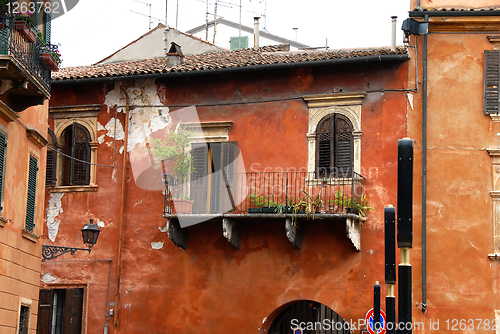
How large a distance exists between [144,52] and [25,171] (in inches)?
329

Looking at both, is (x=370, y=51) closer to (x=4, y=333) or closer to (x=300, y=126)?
(x=300, y=126)

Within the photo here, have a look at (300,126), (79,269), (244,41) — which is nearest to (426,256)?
(300,126)

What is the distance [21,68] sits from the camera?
1191 cm

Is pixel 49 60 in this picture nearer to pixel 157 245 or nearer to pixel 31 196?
pixel 31 196

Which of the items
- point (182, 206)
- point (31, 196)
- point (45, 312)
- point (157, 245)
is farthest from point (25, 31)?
point (45, 312)

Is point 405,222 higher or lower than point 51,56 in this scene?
lower

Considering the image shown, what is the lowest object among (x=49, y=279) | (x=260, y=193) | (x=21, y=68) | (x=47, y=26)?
(x=49, y=279)

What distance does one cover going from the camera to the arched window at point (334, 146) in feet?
54.7

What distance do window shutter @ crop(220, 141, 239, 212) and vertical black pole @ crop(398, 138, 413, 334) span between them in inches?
370

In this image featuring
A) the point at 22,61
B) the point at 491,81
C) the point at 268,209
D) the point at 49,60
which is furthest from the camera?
the point at 268,209

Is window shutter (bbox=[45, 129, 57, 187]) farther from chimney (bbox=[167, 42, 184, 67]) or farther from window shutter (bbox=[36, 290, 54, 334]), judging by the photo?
chimney (bbox=[167, 42, 184, 67])

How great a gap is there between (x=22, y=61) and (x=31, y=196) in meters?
3.06

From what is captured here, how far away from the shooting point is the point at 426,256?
625 inches

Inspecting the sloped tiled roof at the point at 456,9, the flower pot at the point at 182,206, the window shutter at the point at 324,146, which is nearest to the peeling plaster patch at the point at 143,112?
the flower pot at the point at 182,206
